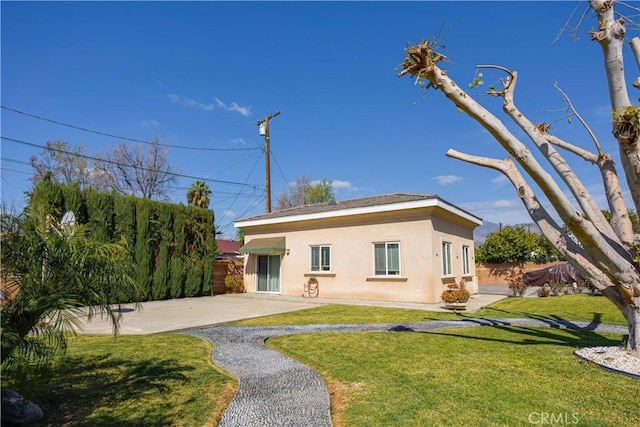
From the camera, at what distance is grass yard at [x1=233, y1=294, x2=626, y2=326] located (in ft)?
43.7

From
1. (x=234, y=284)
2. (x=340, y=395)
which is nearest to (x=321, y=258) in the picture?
(x=234, y=284)

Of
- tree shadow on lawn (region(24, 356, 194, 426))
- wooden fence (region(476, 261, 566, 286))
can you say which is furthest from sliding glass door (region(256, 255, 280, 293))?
wooden fence (region(476, 261, 566, 286))

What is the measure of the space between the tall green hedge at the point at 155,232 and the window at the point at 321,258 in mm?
7411

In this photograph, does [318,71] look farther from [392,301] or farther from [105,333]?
[105,333]

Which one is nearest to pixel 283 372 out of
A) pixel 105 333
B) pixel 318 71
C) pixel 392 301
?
pixel 105 333

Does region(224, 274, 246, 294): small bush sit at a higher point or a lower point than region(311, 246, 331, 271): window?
lower

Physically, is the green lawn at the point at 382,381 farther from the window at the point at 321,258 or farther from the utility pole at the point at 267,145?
the utility pole at the point at 267,145

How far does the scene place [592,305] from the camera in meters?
16.1

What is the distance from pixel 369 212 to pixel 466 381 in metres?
14.7

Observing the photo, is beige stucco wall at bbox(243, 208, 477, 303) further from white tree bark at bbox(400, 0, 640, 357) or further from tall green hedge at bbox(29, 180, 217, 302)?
white tree bark at bbox(400, 0, 640, 357)

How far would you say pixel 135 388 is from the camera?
6113mm

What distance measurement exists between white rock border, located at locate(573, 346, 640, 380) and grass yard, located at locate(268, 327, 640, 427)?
0.75ft

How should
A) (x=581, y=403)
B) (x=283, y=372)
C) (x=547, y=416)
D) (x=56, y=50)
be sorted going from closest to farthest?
(x=547, y=416) < (x=581, y=403) < (x=283, y=372) < (x=56, y=50)

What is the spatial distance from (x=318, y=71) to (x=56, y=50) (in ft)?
39.2
